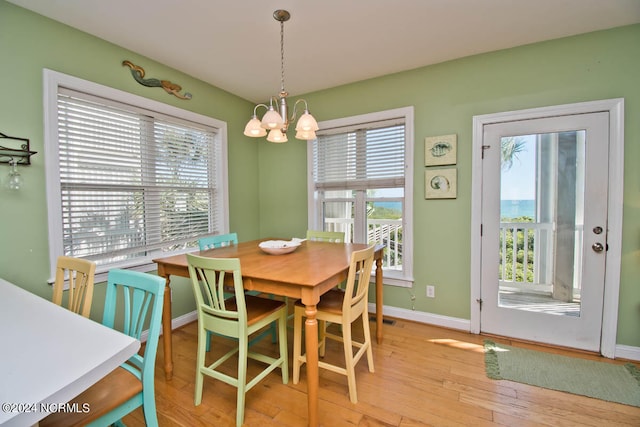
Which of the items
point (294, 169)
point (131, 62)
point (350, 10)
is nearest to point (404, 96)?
point (350, 10)

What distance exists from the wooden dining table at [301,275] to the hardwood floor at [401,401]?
0.24 meters

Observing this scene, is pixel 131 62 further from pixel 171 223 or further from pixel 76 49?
pixel 171 223

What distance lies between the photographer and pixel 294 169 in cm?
346

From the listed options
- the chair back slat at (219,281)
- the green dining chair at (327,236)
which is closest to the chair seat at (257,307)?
the chair back slat at (219,281)

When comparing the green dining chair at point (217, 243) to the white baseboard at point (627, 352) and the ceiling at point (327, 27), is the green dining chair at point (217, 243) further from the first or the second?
the white baseboard at point (627, 352)

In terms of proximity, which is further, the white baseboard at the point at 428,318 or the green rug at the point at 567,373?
the white baseboard at the point at 428,318

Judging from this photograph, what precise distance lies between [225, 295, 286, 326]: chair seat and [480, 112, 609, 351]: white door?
6.43ft

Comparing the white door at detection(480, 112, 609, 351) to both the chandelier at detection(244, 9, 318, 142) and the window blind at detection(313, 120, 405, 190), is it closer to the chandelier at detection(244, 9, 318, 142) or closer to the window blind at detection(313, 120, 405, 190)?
the window blind at detection(313, 120, 405, 190)

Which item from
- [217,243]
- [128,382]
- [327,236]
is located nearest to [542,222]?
[327,236]

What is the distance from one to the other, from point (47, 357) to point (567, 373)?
292 centimetres

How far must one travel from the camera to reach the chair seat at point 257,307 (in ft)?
5.56

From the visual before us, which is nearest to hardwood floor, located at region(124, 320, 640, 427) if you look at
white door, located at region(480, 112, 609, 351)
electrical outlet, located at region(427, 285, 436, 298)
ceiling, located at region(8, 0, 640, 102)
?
white door, located at region(480, 112, 609, 351)

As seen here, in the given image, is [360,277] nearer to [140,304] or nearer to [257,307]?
[257,307]

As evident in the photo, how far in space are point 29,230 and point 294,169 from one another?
7.91ft
